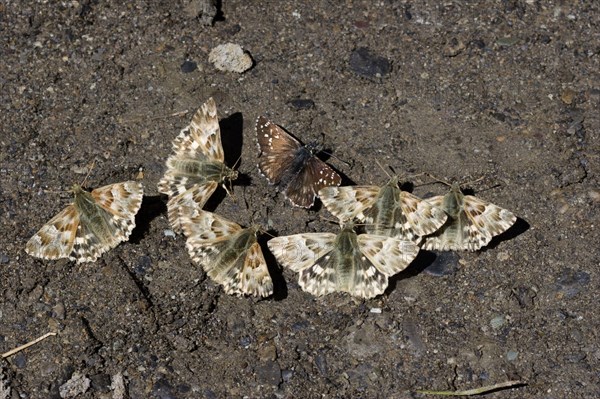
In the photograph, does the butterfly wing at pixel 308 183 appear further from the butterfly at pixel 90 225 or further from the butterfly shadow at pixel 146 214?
the butterfly at pixel 90 225

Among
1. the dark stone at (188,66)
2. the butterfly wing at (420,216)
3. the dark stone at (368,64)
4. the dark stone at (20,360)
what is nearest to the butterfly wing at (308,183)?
the butterfly wing at (420,216)

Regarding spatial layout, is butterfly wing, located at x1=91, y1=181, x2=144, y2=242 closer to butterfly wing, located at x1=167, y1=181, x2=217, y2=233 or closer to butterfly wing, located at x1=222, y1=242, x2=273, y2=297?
butterfly wing, located at x1=167, y1=181, x2=217, y2=233

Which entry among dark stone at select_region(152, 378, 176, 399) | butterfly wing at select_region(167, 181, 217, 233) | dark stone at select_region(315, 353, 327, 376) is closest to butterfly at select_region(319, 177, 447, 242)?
butterfly wing at select_region(167, 181, 217, 233)

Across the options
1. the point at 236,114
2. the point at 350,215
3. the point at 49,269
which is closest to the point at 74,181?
the point at 49,269

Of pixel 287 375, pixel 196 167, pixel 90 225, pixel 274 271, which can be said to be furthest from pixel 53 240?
pixel 287 375

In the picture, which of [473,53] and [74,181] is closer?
[74,181]

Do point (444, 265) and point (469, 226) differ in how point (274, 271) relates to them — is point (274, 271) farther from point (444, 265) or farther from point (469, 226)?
point (469, 226)

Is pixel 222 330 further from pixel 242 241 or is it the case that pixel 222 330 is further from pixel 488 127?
pixel 488 127
